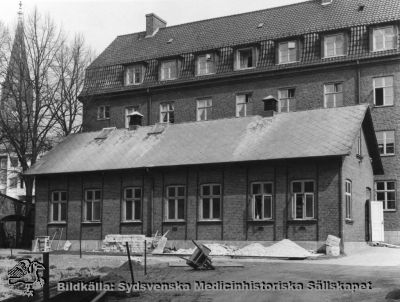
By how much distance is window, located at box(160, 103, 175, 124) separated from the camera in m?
42.0

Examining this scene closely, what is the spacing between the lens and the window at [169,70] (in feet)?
140

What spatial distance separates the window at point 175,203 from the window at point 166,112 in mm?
12791

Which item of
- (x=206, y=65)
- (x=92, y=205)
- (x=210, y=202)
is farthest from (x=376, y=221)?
(x=206, y=65)

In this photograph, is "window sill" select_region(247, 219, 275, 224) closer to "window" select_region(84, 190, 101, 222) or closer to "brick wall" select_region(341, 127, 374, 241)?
"brick wall" select_region(341, 127, 374, 241)

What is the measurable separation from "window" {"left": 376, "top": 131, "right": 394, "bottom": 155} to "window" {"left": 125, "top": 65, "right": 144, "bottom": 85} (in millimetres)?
17008

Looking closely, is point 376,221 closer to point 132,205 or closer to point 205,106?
point 132,205

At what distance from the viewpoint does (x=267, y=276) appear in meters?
16.6

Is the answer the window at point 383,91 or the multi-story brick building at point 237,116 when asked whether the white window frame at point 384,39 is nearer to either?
the multi-story brick building at point 237,116

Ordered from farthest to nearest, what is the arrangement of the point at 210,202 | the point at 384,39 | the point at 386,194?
1. the point at 384,39
2. the point at 386,194
3. the point at 210,202

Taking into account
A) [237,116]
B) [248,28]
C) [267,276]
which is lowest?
[267,276]

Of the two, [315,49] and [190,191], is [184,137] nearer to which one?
[190,191]

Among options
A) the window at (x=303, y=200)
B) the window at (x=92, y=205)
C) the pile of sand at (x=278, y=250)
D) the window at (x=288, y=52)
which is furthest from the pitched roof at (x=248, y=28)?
the pile of sand at (x=278, y=250)

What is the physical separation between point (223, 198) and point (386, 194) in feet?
37.5

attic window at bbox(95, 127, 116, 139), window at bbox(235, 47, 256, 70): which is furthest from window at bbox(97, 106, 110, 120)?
window at bbox(235, 47, 256, 70)
